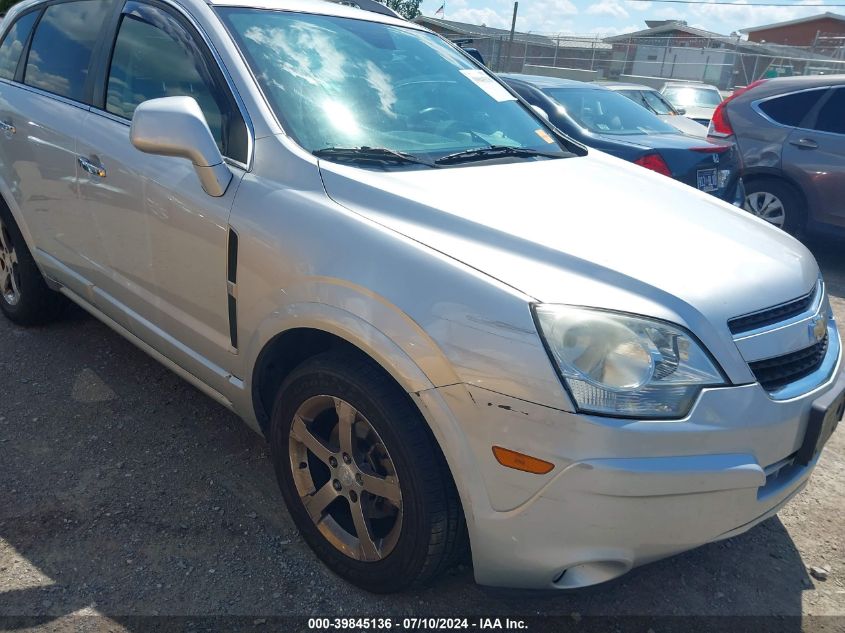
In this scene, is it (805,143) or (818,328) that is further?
(805,143)

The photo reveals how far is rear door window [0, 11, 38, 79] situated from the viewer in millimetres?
3889

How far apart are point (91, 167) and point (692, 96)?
1567cm

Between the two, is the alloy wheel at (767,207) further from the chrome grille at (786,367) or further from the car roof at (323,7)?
the chrome grille at (786,367)

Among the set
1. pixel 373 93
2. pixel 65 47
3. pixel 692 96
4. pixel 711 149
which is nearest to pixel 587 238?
pixel 373 93

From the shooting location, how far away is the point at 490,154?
2.73m

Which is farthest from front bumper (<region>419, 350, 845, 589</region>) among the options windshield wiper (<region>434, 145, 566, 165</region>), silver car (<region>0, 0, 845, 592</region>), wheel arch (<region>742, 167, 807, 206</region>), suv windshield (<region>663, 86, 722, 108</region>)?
suv windshield (<region>663, 86, 722, 108</region>)

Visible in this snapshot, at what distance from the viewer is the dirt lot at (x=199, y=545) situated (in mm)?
2281

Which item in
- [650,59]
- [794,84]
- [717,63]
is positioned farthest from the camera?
[650,59]

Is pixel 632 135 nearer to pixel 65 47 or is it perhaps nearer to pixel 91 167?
pixel 65 47

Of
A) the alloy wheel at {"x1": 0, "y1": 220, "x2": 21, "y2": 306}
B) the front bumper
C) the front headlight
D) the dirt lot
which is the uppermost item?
the front headlight

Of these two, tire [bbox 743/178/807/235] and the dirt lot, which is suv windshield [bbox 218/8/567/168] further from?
tire [bbox 743/178/807/235]

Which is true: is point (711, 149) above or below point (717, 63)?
above

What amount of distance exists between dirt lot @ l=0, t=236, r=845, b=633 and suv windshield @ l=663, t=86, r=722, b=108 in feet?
46.2

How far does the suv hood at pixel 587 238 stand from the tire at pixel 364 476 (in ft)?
1.50
